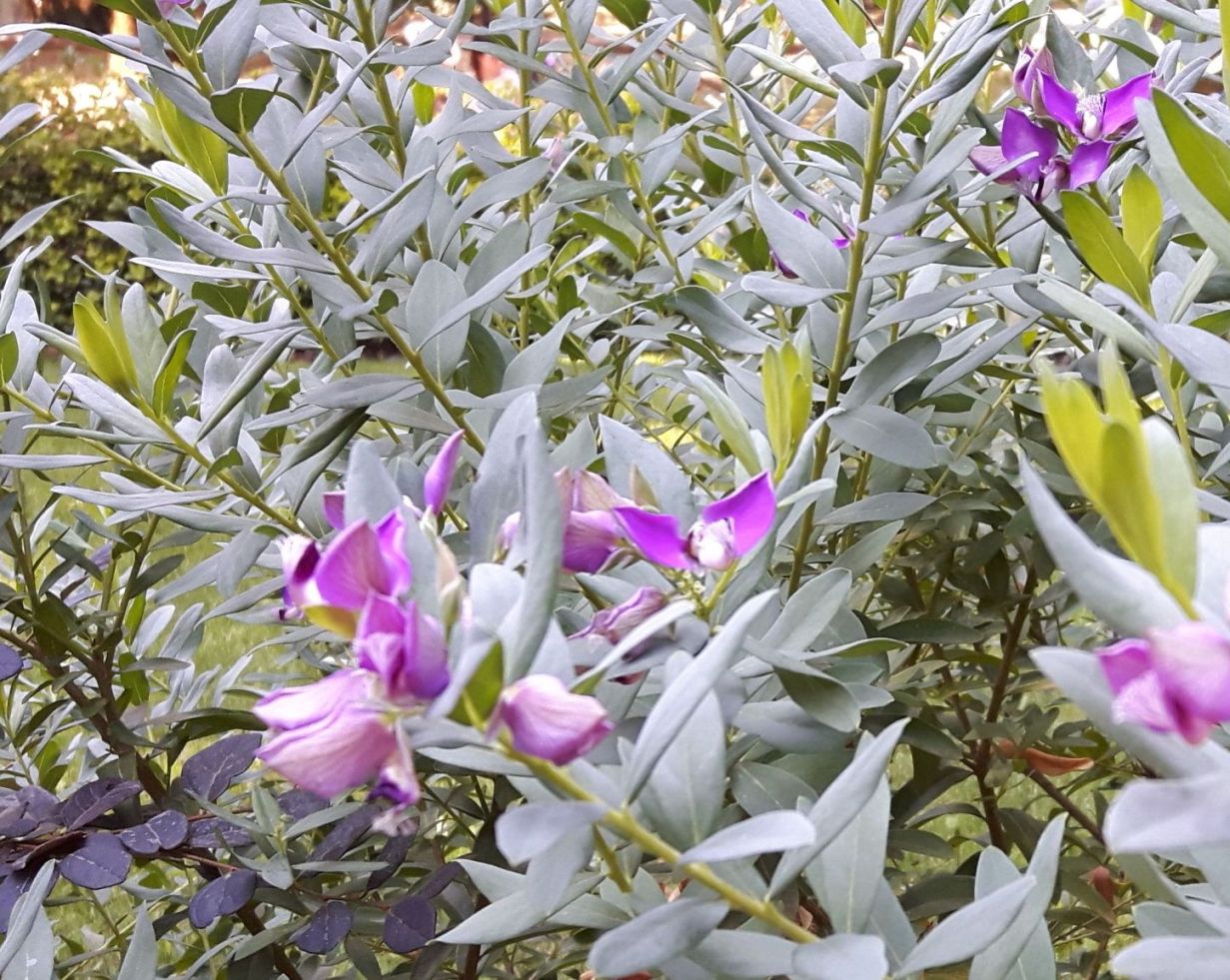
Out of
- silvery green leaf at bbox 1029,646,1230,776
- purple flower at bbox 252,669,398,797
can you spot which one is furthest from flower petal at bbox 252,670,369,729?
silvery green leaf at bbox 1029,646,1230,776

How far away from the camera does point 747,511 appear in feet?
1.73

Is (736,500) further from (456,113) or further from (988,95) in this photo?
(988,95)

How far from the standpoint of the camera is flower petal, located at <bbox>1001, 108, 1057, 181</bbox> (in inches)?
31.1

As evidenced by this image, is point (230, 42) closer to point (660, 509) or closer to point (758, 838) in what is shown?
point (660, 509)

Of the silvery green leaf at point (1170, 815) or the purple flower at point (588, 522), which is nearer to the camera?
the silvery green leaf at point (1170, 815)

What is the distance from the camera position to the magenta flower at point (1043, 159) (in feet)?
2.59

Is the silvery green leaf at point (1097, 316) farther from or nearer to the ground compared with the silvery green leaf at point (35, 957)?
farther from the ground

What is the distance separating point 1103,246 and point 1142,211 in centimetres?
5

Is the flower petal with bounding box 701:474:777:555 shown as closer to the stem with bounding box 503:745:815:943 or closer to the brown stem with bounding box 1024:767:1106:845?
the stem with bounding box 503:745:815:943

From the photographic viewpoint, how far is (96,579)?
1220mm

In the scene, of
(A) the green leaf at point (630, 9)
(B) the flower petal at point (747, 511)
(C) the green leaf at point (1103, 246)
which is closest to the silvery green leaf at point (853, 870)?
(B) the flower petal at point (747, 511)

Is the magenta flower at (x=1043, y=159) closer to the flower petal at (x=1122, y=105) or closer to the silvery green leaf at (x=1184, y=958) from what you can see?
the flower petal at (x=1122, y=105)

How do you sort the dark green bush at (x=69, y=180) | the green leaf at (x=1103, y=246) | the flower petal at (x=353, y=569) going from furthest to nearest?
1. the dark green bush at (x=69, y=180)
2. the green leaf at (x=1103, y=246)
3. the flower petal at (x=353, y=569)

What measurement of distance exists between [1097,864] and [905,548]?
1.17 ft
